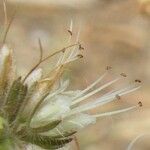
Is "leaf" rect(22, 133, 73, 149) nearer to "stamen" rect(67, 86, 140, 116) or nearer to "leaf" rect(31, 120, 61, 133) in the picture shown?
"leaf" rect(31, 120, 61, 133)

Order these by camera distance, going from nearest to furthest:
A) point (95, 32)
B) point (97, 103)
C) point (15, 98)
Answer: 1. point (15, 98)
2. point (97, 103)
3. point (95, 32)

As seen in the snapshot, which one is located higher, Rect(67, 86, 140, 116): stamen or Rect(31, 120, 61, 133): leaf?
Rect(67, 86, 140, 116): stamen

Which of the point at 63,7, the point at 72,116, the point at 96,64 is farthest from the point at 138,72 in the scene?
the point at 72,116

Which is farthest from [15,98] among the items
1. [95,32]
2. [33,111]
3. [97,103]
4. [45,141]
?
[95,32]

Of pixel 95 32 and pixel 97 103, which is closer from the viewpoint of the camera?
pixel 97 103

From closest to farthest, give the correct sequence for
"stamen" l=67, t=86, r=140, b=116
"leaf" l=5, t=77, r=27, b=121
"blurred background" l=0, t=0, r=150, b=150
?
"leaf" l=5, t=77, r=27, b=121 → "stamen" l=67, t=86, r=140, b=116 → "blurred background" l=0, t=0, r=150, b=150

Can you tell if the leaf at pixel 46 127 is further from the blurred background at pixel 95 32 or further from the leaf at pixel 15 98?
the blurred background at pixel 95 32

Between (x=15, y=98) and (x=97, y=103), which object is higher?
(x=97, y=103)

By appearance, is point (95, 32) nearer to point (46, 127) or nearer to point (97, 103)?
point (97, 103)

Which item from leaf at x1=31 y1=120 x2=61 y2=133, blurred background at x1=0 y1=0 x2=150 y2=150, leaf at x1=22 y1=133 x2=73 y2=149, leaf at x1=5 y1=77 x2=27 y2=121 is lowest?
leaf at x1=22 y1=133 x2=73 y2=149

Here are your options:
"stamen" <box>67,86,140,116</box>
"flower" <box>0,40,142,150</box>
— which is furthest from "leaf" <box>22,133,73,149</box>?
"stamen" <box>67,86,140,116</box>

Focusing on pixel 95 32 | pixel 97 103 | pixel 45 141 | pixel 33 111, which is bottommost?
pixel 45 141
